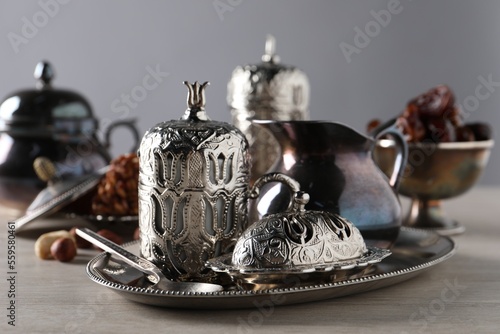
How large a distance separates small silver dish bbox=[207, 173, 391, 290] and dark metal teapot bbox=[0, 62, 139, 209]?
1.66 ft

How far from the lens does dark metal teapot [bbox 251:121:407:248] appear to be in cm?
79

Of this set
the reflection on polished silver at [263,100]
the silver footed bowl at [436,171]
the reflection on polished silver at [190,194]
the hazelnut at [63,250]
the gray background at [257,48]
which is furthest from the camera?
the gray background at [257,48]

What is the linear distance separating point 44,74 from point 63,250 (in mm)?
391

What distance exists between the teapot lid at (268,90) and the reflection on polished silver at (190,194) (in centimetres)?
46

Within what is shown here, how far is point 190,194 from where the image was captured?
2.32ft

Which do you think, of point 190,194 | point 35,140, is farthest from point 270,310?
point 35,140

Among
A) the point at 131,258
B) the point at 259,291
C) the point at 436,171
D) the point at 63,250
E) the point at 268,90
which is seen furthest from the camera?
the point at 268,90

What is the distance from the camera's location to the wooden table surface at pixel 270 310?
0.61 meters

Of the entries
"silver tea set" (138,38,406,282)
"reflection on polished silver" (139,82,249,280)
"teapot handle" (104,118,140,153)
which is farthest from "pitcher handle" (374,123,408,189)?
"teapot handle" (104,118,140,153)

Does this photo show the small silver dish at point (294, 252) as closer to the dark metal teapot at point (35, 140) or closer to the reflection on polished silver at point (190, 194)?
the reflection on polished silver at point (190, 194)

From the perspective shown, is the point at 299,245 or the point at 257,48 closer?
the point at 299,245

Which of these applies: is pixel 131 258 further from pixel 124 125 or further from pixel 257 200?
pixel 124 125

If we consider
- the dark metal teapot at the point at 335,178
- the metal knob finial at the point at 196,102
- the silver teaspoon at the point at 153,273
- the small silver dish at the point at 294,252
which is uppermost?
the metal knob finial at the point at 196,102

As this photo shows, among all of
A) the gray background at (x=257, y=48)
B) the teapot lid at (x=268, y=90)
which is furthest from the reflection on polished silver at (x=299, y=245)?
the gray background at (x=257, y=48)
